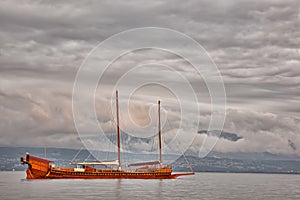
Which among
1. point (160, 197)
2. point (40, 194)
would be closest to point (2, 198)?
point (40, 194)

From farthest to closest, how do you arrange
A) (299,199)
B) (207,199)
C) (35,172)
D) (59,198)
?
(35,172)
(299,199)
(207,199)
(59,198)

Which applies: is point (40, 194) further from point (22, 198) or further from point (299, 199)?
point (299, 199)

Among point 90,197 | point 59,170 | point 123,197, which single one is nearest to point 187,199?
point 123,197

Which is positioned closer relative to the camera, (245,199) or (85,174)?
(245,199)

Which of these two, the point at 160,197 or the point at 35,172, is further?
the point at 35,172

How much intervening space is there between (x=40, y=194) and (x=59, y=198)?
48.5 ft

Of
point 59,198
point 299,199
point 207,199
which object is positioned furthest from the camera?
point 299,199

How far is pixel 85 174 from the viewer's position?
199 meters

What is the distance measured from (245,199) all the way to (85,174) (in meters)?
92.6

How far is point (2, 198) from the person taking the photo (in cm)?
11638

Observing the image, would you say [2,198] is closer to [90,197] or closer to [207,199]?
[90,197]

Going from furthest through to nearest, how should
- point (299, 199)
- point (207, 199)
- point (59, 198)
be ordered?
point (299, 199)
point (207, 199)
point (59, 198)

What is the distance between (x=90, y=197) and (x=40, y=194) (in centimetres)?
1858

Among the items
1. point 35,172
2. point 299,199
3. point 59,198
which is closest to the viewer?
point 59,198
